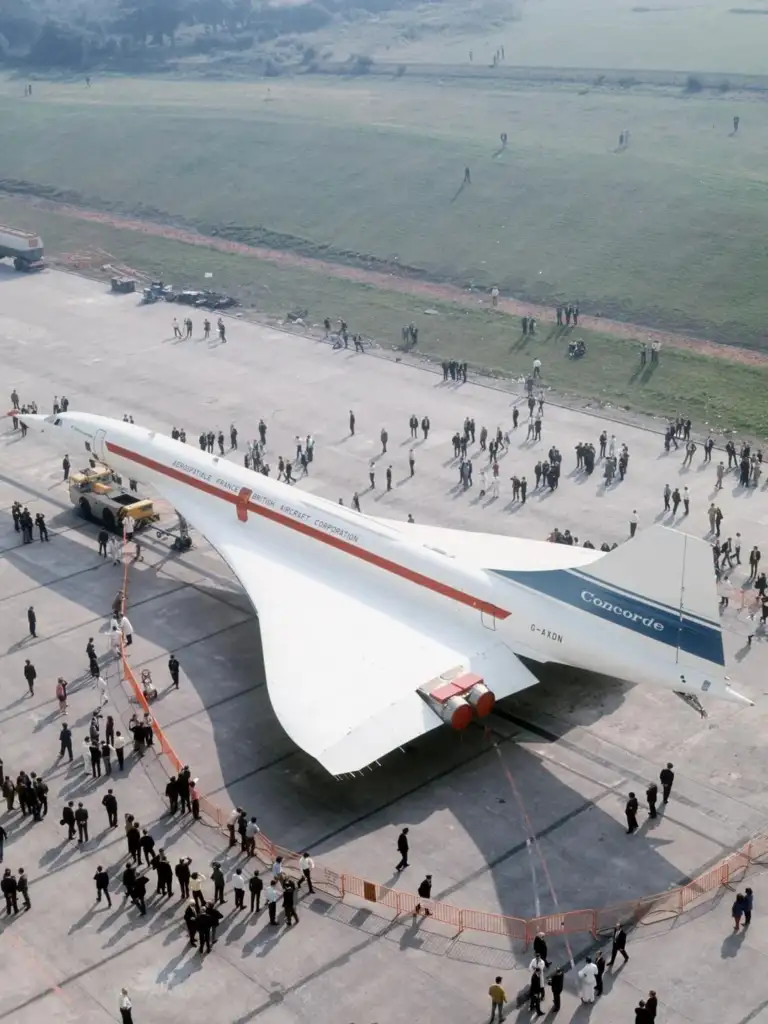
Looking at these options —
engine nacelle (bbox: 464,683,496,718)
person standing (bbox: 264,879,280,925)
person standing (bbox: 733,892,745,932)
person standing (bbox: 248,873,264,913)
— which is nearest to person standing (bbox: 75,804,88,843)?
person standing (bbox: 248,873,264,913)

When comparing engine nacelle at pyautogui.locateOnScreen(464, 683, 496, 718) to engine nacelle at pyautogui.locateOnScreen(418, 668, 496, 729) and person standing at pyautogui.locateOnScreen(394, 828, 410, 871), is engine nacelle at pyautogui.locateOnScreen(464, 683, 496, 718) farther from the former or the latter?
person standing at pyautogui.locateOnScreen(394, 828, 410, 871)

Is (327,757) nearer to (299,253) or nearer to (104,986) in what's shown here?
(104,986)

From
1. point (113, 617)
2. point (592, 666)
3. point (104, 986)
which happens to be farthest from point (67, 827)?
point (592, 666)

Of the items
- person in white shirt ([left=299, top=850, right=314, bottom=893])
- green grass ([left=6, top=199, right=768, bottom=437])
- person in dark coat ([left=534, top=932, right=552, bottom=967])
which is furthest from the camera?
green grass ([left=6, top=199, right=768, bottom=437])

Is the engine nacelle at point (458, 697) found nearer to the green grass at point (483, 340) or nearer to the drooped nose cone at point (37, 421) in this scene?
the drooped nose cone at point (37, 421)

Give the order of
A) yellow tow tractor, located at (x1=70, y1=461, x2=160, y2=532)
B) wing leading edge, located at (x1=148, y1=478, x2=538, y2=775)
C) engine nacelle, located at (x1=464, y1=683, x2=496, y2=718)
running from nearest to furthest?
wing leading edge, located at (x1=148, y1=478, x2=538, y2=775), engine nacelle, located at (x1=464, y1=683, x2=496, y2=718), yellow tow tractor, located at (x1=70, y1=461, x2=160, y2=532)

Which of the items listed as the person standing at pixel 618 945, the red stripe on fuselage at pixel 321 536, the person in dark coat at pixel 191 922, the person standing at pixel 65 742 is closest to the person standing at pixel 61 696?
the person standing at pixel 65 742

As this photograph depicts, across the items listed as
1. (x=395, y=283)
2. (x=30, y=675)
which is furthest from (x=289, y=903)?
(x=395, y=283)
